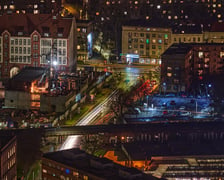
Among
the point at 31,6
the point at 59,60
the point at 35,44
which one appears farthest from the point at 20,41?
the point at 31,6

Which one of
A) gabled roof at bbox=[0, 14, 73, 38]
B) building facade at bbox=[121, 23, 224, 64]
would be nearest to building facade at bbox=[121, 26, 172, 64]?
building facade at bbox=[121, 23, 224, 64]

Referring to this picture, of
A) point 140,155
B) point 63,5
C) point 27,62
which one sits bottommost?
point 140,155

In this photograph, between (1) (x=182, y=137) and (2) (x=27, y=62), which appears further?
(2) (x=27, y=62)

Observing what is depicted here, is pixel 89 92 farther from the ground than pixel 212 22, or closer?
closer

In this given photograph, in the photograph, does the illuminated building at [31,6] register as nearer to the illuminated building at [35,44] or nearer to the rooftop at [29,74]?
the illuminated building at [35,44]

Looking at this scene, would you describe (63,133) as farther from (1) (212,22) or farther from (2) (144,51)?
(1) (212,22)

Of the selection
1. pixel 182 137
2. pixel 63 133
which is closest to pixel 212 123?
pixel 182 137

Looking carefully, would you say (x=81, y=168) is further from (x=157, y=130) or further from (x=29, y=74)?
(x=29, y=74)

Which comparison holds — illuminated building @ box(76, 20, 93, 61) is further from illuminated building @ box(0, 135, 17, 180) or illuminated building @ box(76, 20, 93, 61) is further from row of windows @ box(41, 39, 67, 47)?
illuminated building @ box(0, 135, 17, 180)
